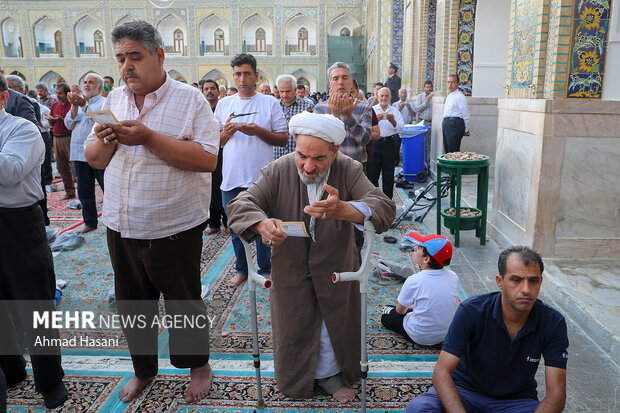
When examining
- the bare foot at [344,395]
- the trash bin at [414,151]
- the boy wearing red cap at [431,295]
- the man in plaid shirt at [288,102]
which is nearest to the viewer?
the bare foot at [344,395]

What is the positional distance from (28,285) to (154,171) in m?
0.86

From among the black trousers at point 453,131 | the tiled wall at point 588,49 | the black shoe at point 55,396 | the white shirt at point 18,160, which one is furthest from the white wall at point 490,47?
the black shoe at point 55,396

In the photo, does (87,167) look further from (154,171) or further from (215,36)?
(215,36)

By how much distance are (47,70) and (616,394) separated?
32863 mm

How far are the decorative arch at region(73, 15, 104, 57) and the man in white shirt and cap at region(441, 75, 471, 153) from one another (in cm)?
2770

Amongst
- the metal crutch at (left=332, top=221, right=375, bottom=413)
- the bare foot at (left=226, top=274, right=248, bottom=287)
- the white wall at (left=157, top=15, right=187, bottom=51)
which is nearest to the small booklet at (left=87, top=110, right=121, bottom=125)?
the metal crutch at (left=332, top=221, right=375, bottom=413)

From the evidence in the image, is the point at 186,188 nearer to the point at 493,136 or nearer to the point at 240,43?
the point at 493,136

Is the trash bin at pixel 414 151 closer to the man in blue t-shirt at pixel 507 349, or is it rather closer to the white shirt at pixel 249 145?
the white shirt at pixel 249 145

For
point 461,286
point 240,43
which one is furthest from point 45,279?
point 240,43

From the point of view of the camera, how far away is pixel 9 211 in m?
2.26

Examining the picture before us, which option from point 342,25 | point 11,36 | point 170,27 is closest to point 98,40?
point 170,27

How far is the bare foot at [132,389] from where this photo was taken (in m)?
2.37

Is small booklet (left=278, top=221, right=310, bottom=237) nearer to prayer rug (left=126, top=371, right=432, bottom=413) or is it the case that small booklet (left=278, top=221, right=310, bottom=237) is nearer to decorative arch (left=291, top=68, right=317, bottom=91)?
prayer rug (left=126, top=371, right=432, bottom=413)

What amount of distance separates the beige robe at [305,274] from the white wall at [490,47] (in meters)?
5.77
